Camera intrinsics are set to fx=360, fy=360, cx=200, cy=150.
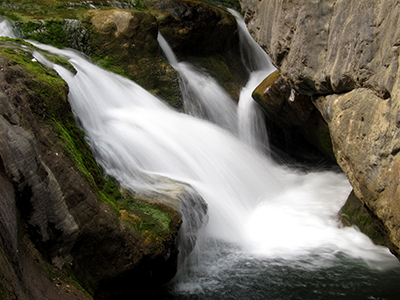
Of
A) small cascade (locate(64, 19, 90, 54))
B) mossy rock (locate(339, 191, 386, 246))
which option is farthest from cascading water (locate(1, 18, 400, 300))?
small cascade (locate(64, 19, 90, 54))

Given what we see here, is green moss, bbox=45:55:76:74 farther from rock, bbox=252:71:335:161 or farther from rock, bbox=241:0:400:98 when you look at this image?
rock, bbox=252:71:335:161

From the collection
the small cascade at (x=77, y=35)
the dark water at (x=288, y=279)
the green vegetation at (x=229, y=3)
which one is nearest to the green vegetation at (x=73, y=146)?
the dark water at (x=288, y=279)

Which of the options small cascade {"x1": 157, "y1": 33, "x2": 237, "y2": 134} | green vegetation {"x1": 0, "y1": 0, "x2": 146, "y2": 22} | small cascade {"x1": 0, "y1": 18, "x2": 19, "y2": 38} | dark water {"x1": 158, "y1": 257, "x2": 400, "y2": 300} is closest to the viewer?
dark water {"x1": 158, "y1": 257, "x2": 400, "y2": 300}

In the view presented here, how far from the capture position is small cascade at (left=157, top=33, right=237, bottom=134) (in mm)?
9227

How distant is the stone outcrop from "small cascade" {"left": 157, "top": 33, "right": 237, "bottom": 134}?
15.7 feet

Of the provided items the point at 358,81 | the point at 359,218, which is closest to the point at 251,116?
the point at 359,218

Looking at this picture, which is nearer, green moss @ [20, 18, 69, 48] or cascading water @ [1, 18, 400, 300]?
cascading water @ [1, 18, 400, 300]

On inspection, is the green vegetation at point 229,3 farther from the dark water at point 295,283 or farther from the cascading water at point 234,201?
the dark water at point 295,283

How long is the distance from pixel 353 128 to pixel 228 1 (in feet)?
36.9

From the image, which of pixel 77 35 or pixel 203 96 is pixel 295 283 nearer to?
pixel 203 96

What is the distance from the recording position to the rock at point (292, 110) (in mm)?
7539

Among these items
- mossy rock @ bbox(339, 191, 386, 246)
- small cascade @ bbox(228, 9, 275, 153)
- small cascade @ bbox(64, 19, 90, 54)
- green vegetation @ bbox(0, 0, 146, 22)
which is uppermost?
green vegetation @ bbox(0, 0, 146, 22)

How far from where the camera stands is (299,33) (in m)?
5.33

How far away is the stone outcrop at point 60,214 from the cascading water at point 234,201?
67cm
